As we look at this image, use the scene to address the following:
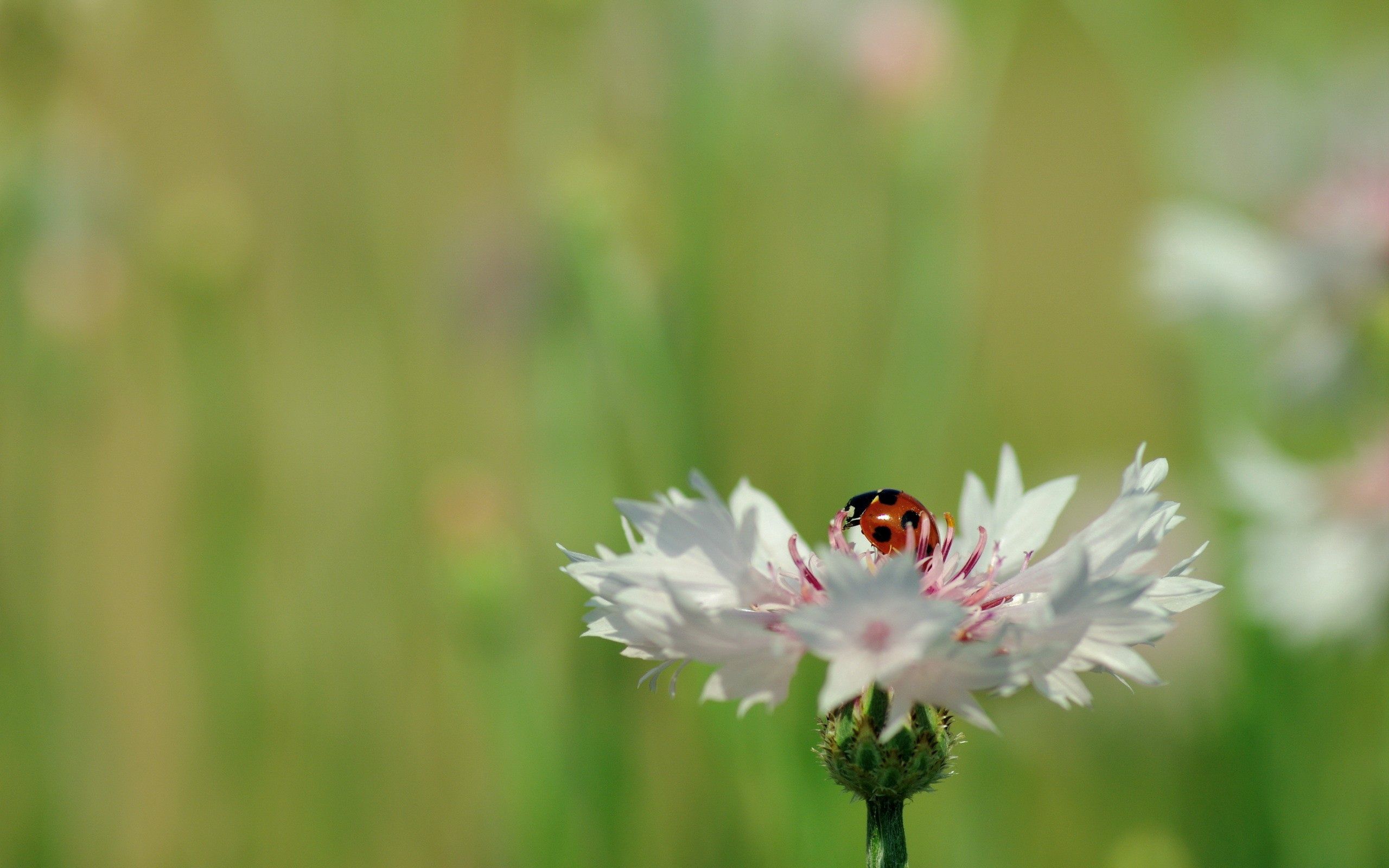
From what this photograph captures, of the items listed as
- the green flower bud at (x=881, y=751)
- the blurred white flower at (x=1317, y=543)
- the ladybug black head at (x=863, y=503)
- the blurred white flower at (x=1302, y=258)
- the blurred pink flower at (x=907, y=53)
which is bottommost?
the green flower bud at (x=881, y=751)

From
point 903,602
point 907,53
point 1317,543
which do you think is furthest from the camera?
point 907,53

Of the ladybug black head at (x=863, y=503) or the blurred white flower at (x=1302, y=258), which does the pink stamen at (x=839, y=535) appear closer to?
the ladybug black head at (x=863, y=503)

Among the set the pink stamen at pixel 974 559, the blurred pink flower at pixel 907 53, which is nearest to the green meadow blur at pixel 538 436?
the blurred pink flower at pixel 907 53

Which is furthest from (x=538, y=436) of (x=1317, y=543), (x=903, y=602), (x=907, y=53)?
(x=903, y=602)

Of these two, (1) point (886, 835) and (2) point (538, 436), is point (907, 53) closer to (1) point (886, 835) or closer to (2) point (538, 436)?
(2) point (538, 436)

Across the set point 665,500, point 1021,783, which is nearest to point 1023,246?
point 1021,783

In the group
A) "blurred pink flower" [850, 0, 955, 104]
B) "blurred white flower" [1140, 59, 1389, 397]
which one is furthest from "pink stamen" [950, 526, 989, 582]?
"blurred pink flower" [850, 0, 955, 104]
